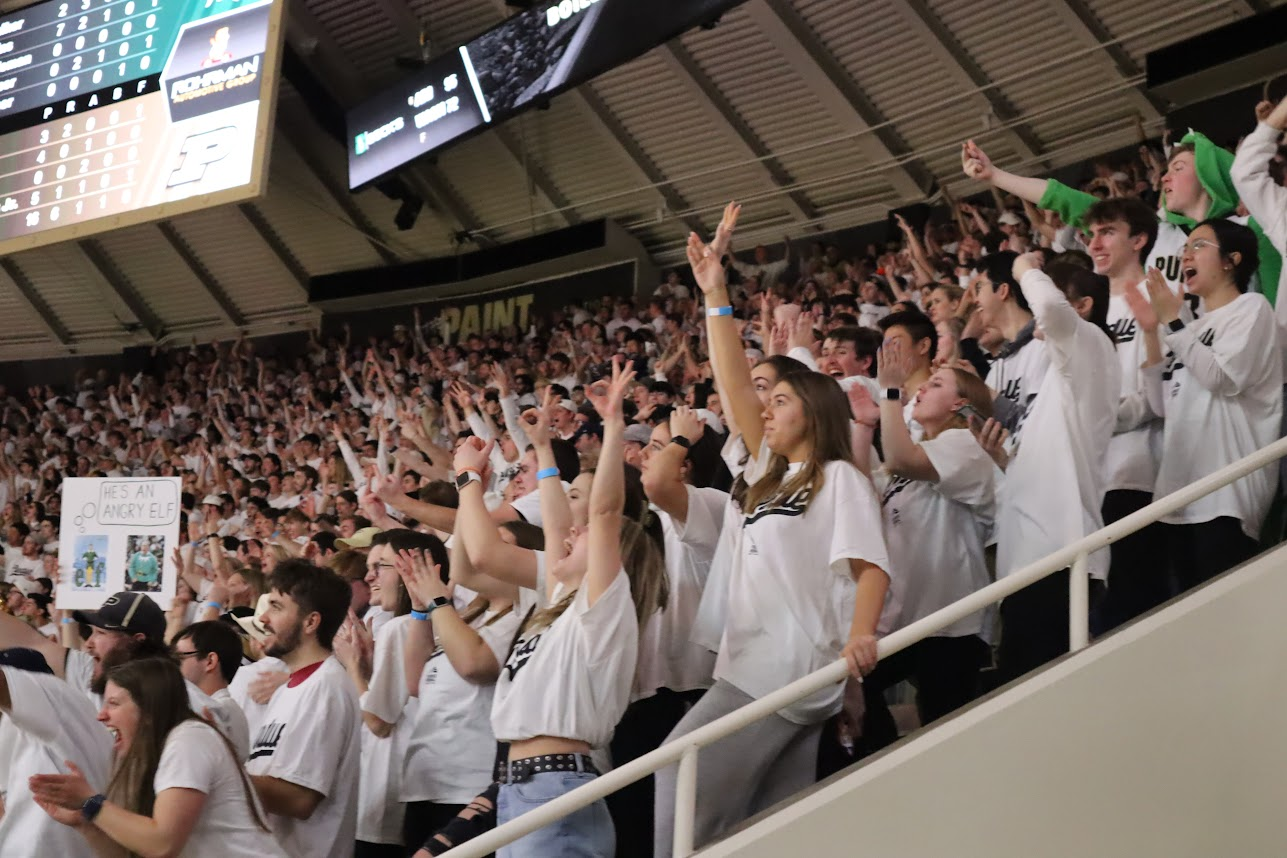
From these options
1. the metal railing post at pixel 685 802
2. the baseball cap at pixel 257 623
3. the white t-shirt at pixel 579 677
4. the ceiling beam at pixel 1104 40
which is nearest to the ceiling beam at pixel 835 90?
the ceiling beam at pixel 1104 40

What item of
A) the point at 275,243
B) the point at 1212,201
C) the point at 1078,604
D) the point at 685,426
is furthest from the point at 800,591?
the point at 275,243

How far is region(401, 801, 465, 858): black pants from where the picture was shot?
154 inches

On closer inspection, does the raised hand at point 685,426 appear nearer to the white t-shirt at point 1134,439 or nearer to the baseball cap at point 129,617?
the white t-shirt at point 1134,439

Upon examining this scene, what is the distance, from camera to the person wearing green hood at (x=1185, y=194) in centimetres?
405

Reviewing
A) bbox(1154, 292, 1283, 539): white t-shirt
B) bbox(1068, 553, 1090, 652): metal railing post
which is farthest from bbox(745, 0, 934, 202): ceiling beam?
bbox(1068, 553, 1090, 652): metal railing post

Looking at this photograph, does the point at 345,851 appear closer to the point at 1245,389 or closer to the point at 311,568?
the point at 311,568

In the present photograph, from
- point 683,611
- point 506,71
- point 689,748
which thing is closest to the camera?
point 689,748

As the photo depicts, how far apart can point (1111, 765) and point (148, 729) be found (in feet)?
7.09

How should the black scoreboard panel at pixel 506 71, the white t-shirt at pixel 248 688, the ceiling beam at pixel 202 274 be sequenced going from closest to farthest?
the white t-shirt at pixel 248 688 → the black scoreboard panel at pixel 506 71 → the ceiling beam at pixel 202 274

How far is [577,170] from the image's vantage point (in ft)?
41.4

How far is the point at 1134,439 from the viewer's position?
3.94 meters

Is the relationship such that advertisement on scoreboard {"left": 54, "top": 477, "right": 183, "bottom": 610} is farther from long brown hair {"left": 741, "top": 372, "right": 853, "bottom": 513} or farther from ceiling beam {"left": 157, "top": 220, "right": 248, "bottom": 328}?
ceiling beam {"left": 157, "top": 220, "right": 248, "bottom": 328}

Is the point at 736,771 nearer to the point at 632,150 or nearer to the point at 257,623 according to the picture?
the point at 257,623

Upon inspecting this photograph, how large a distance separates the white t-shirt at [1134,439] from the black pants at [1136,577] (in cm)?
31
